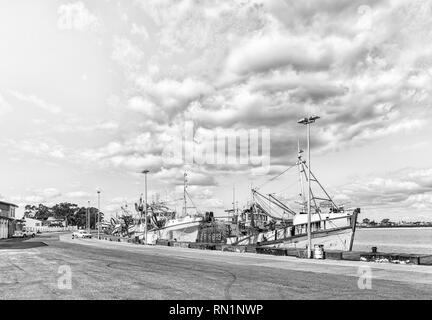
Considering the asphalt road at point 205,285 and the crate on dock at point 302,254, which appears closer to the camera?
the asphalt road at point 205,285

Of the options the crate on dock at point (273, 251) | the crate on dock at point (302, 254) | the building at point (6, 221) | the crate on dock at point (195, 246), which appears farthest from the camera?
the building at point (6, 221)

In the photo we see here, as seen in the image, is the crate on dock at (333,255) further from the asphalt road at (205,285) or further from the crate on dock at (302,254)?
the asphalt road at (205,285)

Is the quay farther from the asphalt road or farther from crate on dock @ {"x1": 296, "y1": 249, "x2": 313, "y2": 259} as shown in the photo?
the asphalt road

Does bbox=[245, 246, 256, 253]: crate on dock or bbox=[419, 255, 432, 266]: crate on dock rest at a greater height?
bbox=[419, 255, 432, 266]: crate on dock

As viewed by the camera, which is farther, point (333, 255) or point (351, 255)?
point (333, 255)

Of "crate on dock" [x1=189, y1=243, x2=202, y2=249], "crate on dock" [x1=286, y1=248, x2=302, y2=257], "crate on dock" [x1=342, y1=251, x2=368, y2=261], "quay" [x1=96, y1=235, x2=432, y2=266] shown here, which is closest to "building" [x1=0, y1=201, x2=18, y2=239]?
"crate on dock" [x1=189, y1=243, x2=202, y2=249]

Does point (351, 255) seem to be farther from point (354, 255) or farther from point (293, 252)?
point (293, 252)

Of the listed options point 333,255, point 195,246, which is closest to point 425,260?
point 333,255

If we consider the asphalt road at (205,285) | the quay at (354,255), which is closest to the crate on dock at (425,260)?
the quay at (354,255)

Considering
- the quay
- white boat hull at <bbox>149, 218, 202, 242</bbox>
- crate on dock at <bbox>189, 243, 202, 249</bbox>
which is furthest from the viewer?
white boat hull at <bbox>149, 218, 202, 242</bbox>

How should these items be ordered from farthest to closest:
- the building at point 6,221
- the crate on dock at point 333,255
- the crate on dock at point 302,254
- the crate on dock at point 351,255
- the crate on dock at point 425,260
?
the building at point 6,221 < the crate on dock at point 302,254 < the crate on dock at point 333,255 < the crate on dock at point 351,255 < the crate on dock at point 425,260
